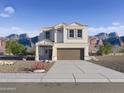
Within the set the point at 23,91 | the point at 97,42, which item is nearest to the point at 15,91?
the point at 23,91

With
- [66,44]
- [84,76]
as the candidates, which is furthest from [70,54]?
[84,76]

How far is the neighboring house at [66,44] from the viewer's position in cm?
4484

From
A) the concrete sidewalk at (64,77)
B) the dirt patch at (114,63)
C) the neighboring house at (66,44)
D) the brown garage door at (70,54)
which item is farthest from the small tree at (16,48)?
the concrete sidewalk at (64,77)

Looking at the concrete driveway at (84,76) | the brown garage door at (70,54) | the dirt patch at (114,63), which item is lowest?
the dirt patch at (114,63)

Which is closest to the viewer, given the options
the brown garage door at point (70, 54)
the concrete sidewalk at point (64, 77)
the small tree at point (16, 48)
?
the concrete sidewalk at point (64, 77)

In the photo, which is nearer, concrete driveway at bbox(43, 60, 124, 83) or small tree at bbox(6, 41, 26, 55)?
concrete driveway at bbox(43, 60, 124, 83)

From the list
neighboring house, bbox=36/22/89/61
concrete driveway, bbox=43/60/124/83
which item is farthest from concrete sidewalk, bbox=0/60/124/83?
neighboring house, bbox=36/22/89/61

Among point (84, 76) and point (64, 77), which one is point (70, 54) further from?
point (64, 77)

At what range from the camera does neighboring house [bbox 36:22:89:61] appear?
4484cm

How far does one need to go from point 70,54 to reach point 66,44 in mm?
1987

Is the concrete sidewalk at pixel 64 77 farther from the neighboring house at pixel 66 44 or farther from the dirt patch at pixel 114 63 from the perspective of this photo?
the neighboring house at pixel 66 44

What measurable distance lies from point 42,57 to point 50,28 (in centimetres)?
605

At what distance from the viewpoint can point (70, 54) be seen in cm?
4547

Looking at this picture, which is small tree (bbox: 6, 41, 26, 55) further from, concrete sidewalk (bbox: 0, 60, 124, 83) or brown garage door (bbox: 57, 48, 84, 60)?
concrete sidewalk (bbox: 0, 60, 124, 83)
